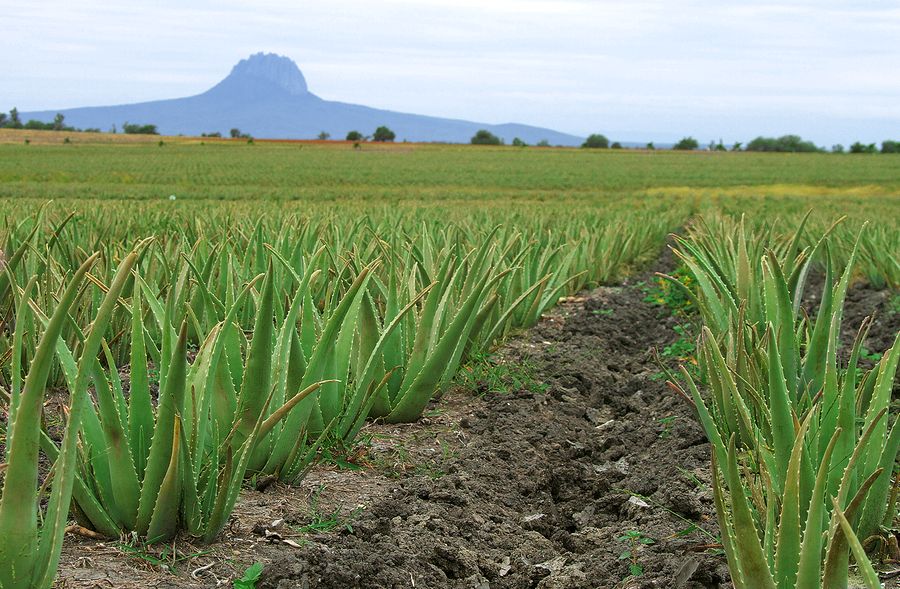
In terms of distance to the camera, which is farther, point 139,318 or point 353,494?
point 353,494

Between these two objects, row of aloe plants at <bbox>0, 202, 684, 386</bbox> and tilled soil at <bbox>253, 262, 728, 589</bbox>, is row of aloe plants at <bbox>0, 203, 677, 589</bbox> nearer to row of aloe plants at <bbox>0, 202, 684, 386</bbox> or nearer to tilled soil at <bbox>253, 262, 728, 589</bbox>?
row of aloe plants at <bbox>0, 202, 684, 386</bbox>

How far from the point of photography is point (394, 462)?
250 centimetres

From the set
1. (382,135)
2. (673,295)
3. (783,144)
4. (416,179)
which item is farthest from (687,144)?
(673,295)

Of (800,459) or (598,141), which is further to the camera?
(598,141)

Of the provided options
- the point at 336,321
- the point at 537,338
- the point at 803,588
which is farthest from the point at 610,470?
the point at 537,338

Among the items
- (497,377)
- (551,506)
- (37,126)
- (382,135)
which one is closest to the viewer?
(551,506)

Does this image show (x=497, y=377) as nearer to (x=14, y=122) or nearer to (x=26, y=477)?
(x=26, y=477)

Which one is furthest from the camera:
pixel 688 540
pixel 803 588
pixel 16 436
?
pixel 688 540

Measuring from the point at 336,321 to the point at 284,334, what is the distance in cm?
14

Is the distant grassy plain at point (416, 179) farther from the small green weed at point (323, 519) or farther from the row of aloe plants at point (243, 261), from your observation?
the small green weed at point (323, 519)

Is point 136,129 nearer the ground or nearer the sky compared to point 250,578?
nearer the sky

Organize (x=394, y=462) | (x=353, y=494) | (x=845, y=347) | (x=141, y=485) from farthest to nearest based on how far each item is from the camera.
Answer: (x=845, y=347) → (x=394, y=462) → (x=353, y=494) → (x=141, y=485)

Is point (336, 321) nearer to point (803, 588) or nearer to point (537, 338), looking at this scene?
point (803, 588)

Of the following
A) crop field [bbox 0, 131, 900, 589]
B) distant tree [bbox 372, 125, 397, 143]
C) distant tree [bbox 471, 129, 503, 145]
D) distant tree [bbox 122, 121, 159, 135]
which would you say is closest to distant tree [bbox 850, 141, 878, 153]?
distant tree [bbox 471, 129, 503, 145]
